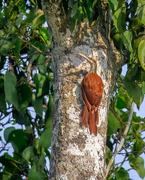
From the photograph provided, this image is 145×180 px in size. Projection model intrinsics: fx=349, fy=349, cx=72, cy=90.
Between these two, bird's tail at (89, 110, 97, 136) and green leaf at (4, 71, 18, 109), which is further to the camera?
green leaf at (4, 71, 18, 109)

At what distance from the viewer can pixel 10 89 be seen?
75.1 inches

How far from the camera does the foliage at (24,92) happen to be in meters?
1.88

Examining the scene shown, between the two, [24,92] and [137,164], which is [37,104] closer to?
[24,92]

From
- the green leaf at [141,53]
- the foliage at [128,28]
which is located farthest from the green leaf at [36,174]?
the green leaf at [141,53]

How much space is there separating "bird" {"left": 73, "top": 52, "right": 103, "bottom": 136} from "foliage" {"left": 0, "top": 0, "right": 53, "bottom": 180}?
23.5 inches

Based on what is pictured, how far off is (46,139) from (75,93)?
638 mm

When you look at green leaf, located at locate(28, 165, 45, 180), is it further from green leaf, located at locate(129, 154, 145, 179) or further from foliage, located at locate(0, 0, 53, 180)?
green leaf, located at locate(129, 154, 145, 179)

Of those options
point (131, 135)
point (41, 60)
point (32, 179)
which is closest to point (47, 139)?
Result: point (32, 179)

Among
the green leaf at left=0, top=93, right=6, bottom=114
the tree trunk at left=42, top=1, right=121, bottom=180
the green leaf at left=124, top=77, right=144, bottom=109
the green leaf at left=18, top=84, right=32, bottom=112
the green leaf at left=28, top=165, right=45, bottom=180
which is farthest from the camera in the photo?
the green leaf at left=0, top=93, right=6, bottom=114

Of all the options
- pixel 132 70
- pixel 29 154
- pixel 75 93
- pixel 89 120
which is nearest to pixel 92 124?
pixel 89 120

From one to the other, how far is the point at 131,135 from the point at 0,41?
106 centimetres

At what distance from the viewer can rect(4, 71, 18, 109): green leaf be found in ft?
6.16

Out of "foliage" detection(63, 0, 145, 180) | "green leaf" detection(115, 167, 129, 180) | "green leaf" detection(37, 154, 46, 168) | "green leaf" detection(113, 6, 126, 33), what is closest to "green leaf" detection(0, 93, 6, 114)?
"green leaf" detection(37, 154, 46, 168)

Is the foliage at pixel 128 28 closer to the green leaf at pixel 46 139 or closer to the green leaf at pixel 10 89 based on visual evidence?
the green leaf at pixel 46 139
